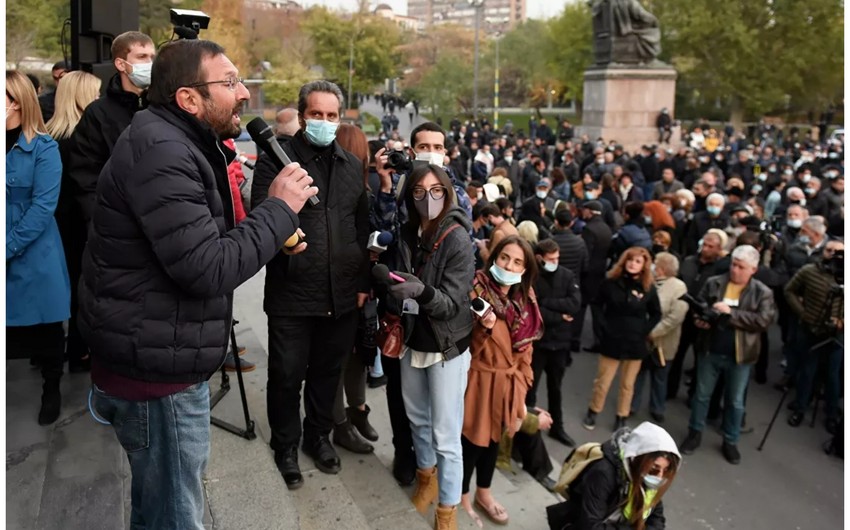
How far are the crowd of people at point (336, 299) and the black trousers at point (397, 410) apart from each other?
14mm

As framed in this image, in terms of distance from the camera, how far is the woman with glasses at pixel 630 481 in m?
3.78

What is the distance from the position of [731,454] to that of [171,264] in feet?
17.6

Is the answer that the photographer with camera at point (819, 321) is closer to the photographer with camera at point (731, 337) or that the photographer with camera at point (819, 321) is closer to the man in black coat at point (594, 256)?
the photographer with camera at point (731, 337)

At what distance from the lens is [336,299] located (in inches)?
135

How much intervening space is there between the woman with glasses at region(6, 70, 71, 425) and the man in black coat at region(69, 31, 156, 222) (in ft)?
0.49

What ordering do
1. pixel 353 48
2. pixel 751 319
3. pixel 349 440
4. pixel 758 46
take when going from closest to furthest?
pixel 349 440 → pixel 751 319 → pixel 758 46 → pixel 353 48

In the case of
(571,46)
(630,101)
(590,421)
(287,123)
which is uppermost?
(571,46)

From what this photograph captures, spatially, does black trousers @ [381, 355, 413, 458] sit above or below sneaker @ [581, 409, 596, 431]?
above

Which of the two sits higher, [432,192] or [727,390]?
[432,192]

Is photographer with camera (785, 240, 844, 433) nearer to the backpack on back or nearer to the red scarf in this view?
the backpack on back

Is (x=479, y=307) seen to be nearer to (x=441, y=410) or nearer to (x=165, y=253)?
(x=441, y=410)

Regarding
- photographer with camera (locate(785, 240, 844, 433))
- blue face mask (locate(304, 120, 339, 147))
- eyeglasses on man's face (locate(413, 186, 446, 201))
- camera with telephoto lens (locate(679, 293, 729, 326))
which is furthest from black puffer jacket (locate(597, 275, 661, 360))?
blue face mask (locate(304, 120, 339, 147))

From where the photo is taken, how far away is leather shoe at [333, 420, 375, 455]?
4234 mm

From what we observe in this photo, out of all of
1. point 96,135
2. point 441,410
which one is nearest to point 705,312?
point 441,410
